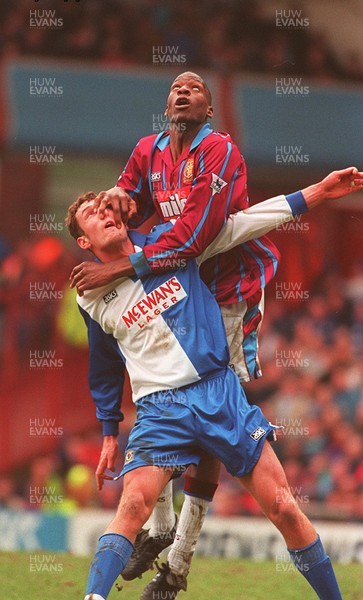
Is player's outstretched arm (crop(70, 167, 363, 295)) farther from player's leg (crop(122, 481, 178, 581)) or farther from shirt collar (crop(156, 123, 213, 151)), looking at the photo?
player's leg (crop(122, 481, 178, 581))

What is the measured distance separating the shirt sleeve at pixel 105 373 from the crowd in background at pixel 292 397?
593 centimetres

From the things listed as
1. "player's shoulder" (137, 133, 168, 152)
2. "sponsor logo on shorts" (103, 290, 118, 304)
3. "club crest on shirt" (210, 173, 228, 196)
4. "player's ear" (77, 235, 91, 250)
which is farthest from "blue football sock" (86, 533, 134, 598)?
"player's shoulder" (137, 133, 168, 152)

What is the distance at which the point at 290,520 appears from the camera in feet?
15.3

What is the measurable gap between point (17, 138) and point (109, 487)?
161 inches

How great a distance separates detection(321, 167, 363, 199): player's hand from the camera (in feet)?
16.0

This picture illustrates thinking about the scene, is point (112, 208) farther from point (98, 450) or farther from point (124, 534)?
point (98, 450)

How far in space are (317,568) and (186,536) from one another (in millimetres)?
800

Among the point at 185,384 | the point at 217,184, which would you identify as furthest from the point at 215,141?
the point at 185,384

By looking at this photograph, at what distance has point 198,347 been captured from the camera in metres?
4.74

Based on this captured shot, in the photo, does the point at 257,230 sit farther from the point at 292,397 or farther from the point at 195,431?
the point at 292,397

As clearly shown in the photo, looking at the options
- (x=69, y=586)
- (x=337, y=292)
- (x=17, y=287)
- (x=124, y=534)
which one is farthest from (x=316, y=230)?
(x=124, y=534)

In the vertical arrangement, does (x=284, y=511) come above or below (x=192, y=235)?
below

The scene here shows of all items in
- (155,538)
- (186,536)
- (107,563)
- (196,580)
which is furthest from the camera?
(196,580)

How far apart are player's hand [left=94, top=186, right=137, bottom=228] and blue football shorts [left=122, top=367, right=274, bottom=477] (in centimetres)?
84
